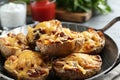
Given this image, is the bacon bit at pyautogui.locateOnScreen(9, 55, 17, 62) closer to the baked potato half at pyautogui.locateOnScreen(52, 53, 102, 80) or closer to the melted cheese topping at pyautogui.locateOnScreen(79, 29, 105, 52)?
the baked potato half at pyautogui.locateOnScreen(52, 53, 102, 80)

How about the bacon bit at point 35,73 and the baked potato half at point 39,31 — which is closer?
the bacon bit at point 35,73

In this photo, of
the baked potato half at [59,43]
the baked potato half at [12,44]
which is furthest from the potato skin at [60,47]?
the baked potato half at [12,44]

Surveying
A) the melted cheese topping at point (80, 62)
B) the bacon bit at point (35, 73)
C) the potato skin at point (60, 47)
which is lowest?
the bacon bit at point (35, 73)

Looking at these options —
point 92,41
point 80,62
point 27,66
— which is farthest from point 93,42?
point 27,66

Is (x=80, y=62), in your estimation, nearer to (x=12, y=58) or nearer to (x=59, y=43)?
(x=59, y=43)

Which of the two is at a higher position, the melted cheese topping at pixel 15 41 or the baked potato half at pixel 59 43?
the baked potato half at pixel 59 43

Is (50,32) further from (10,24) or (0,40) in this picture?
(10,24)

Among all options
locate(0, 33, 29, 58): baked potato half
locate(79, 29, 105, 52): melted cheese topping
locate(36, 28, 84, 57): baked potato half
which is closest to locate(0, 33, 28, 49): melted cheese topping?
locate(0, 33, 29, 58): baked potato half

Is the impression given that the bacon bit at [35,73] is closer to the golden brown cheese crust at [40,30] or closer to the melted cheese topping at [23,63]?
the melted cheese topping at [23,63]
